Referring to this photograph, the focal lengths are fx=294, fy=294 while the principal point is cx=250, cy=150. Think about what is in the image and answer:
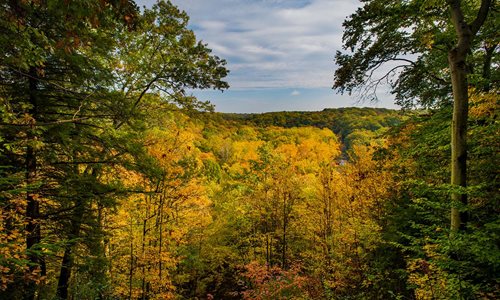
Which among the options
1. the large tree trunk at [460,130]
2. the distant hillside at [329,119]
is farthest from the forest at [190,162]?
the distant hillside at [329,119]

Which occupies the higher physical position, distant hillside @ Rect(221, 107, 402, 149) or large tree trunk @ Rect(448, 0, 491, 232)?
distant hillside @ Rect(221, 107, 402, 149)

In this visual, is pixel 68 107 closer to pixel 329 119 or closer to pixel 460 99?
pixel 460 99

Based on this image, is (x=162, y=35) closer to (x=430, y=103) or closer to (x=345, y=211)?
(x=430, y=103)

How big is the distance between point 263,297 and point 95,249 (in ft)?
19.8

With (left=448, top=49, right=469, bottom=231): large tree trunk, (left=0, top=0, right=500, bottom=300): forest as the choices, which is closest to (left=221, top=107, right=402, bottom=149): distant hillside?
(left=0, top=0, right=500, bottom=300): forest

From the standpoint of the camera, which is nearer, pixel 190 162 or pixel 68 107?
pixel 68 107

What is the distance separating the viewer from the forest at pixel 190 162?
17.1 feet

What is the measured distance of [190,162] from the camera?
47.6 feet

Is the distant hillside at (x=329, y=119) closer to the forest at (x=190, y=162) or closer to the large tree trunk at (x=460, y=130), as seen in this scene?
the forest at (x=190, y=162)

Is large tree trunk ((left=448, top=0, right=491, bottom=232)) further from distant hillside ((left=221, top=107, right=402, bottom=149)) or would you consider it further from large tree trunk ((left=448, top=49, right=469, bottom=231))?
distant hillside ((left=221, top=107, right=402, bottom=149))

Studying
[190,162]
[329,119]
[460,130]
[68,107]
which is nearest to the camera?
[460,130]

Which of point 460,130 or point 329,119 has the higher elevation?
point 329,119

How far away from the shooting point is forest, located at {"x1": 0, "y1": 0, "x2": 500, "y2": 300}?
521cm

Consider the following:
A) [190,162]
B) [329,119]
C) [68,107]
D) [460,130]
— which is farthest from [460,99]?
[329,119]
